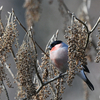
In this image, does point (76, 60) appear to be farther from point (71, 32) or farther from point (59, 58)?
point (59, 58)

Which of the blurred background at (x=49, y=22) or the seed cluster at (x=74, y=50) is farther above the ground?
the blurred background at (x=49, y=22)

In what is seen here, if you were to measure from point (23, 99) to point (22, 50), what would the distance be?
1.20 feet

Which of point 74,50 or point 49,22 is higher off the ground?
point 49,22

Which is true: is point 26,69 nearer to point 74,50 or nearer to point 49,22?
point 74,50

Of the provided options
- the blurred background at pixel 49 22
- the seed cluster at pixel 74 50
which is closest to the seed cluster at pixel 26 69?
the seed cluster at pixel 74 50

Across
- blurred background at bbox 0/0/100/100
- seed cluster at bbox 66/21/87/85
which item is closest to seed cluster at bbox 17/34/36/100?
seed cluster at bbox 66/21/87/85

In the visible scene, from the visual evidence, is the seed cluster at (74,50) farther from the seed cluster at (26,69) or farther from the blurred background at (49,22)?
the blurred background at (49,22)

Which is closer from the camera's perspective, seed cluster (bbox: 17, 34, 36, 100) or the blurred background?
seed cluster (bbox: 17, 34, 36, 100)

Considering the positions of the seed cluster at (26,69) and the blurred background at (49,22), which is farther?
the blurred background at (49,22)

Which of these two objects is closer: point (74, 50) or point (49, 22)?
point (74, 50)

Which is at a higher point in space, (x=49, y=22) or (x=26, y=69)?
(x=49, y=22)

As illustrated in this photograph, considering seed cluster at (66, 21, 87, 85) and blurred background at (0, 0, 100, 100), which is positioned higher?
blurred background at (0, 0, 100, 100)

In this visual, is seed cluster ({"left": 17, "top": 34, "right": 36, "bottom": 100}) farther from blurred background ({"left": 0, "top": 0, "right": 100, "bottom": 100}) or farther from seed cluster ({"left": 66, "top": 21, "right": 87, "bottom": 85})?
blurred background ({"left": 0, "top": 0, "right": 100, "bottom": 100})

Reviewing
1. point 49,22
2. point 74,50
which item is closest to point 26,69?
point 74,50
